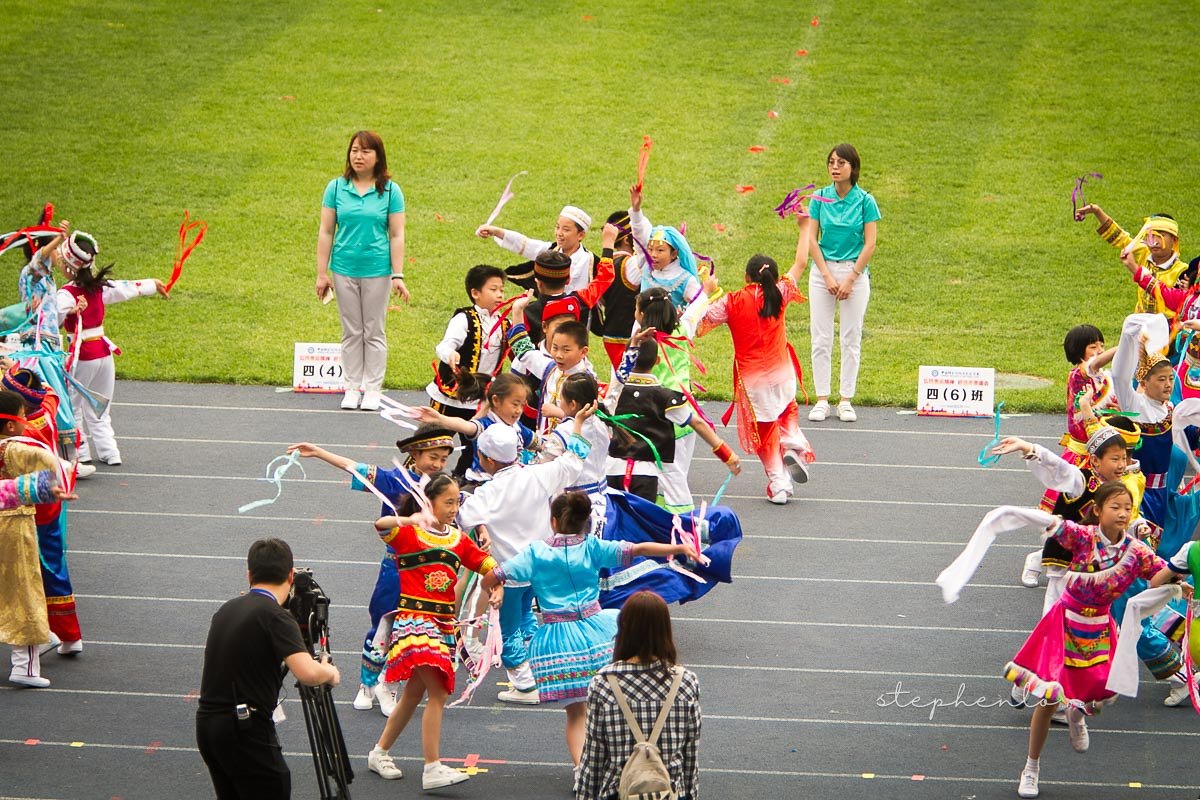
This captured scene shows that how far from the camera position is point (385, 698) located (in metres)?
7.70

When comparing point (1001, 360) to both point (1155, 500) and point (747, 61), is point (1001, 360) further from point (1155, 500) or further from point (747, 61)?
point (747, 61)

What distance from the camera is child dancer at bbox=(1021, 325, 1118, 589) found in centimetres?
898

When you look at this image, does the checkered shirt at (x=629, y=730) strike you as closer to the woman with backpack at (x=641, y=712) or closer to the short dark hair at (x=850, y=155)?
the woman with backpack at (x=641, y=712)

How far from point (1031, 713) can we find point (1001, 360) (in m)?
7.04

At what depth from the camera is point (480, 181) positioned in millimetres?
18875

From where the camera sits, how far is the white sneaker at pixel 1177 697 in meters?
7.91

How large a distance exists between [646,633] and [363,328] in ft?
25.0

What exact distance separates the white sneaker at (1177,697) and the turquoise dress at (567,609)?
2952 mm

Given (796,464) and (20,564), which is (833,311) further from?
(20,564)

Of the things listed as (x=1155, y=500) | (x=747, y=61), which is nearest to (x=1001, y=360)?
(x=1155, y=500)

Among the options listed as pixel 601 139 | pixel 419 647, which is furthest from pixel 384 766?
pixel 601 139

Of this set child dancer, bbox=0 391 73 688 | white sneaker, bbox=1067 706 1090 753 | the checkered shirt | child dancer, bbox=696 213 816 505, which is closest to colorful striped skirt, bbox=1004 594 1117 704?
white sneaker, bbox=1067 706 1090 753

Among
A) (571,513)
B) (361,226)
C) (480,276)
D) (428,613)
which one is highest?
(361,226)

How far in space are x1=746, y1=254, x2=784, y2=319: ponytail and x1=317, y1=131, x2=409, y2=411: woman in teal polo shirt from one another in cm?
296
